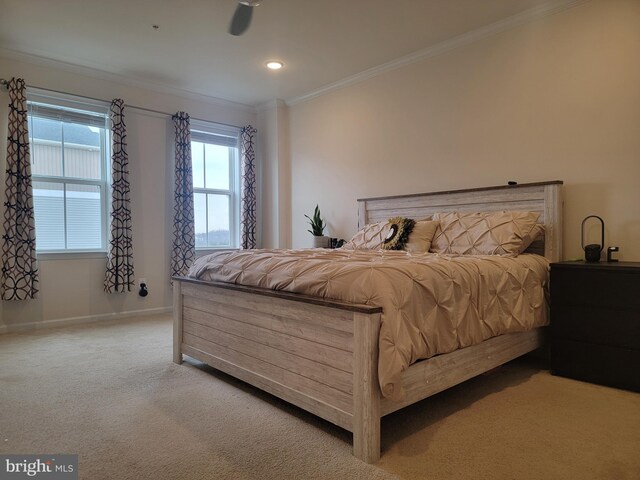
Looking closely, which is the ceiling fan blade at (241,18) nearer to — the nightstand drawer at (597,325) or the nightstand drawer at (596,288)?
the nightstand drawer at (596,288)

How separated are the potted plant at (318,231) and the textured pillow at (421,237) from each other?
1.44 m

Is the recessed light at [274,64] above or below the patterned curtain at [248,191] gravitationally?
above

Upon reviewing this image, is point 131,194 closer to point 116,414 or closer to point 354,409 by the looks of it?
point 116,414

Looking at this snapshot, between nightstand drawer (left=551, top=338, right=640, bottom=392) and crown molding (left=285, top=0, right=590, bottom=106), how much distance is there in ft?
8.00

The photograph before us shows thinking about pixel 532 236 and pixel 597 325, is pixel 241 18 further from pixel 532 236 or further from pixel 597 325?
pixel 597 325

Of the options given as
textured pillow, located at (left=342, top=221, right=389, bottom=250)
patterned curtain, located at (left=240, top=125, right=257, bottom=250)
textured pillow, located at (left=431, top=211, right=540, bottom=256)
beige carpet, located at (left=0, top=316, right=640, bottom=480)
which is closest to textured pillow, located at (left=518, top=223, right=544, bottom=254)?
textured pillow, located at (left=431, top=211, right=540, bottom=256)

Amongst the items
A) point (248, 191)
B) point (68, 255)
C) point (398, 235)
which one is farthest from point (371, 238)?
point (68, 255)

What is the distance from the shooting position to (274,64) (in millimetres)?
4320

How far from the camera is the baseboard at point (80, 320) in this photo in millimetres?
3965

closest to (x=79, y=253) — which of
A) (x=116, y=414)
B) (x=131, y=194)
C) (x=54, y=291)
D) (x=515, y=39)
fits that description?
(x=54, y=291)

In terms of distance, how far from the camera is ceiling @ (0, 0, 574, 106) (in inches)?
126

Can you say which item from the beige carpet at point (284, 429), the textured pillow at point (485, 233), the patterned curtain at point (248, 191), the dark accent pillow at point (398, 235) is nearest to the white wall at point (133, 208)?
the patterned curtain at point (248, 191)

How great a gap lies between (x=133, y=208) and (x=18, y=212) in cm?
108

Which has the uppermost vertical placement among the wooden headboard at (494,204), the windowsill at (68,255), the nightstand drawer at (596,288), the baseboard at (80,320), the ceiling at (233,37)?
the ceiling at (233,37)
